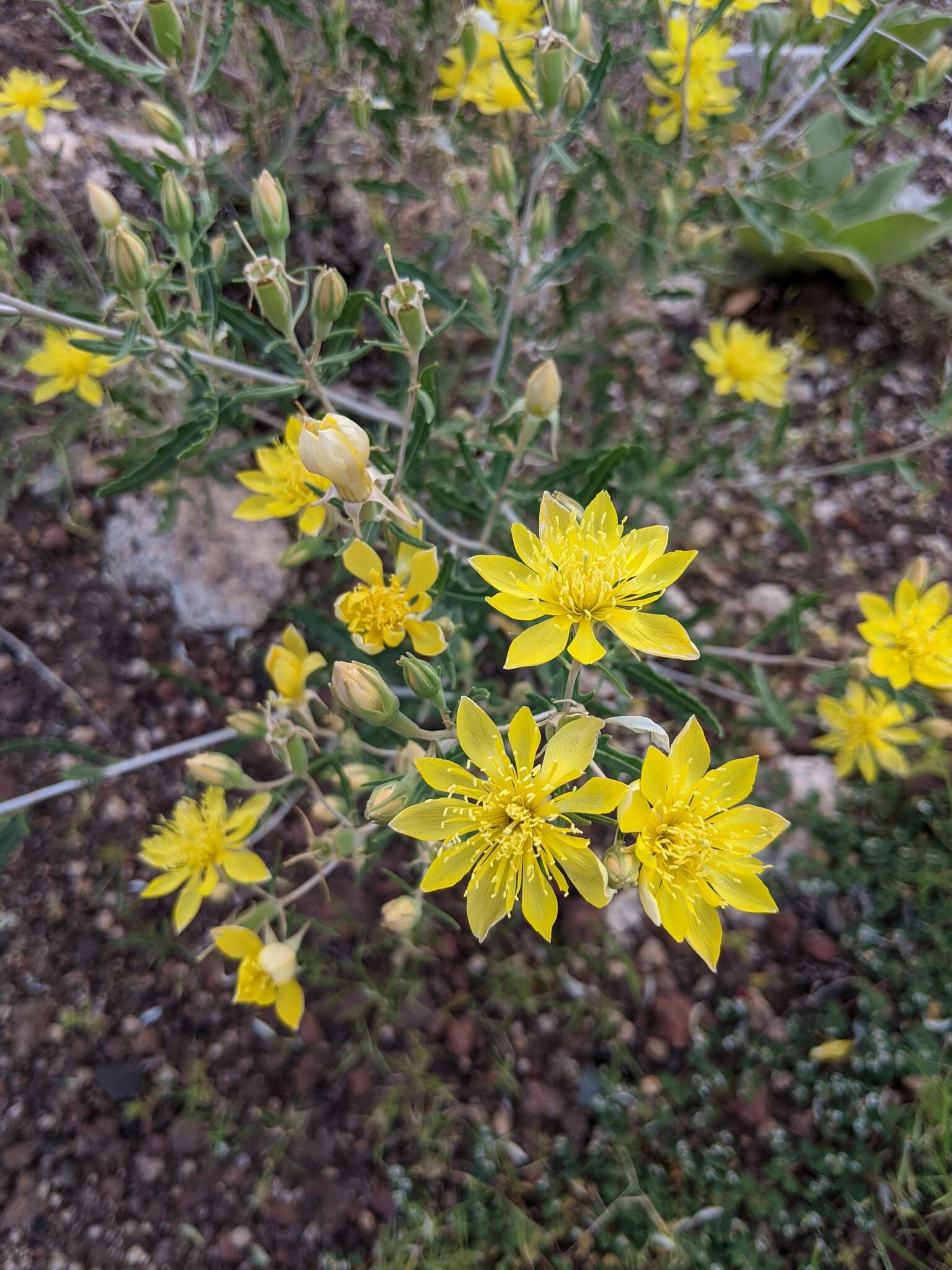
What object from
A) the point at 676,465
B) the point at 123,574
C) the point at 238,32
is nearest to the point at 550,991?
the point at 676,465

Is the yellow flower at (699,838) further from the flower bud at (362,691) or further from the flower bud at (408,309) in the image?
the flower bud at (408,309)

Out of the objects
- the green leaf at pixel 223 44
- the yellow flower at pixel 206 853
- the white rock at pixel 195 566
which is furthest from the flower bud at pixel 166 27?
the yellow flower at pixel 206 853

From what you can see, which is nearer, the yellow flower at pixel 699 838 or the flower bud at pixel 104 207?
the yellow flower at pixel 699 838

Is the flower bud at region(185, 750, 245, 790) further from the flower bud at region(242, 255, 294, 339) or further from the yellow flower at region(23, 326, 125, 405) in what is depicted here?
the yellow flower at region(23, 326, 125, 405)

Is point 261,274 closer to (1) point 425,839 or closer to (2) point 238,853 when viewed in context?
(1) point 425,839

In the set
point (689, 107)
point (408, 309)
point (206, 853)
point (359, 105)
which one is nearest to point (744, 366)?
point (689, 107)
